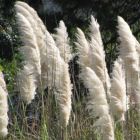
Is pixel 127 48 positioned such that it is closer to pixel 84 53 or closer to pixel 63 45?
pixel 84 53

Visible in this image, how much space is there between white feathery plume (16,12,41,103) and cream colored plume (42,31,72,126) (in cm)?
9

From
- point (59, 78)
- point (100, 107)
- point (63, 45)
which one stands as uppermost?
point (63, 45)

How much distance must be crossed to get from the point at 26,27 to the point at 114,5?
435cm

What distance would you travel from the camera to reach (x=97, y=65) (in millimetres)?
3691

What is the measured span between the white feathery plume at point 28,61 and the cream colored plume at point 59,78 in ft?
0.30

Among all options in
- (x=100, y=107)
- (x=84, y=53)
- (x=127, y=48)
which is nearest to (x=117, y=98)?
(x=100, y=107)

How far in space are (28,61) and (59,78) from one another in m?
0.25

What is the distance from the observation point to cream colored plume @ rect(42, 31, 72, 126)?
149 inches

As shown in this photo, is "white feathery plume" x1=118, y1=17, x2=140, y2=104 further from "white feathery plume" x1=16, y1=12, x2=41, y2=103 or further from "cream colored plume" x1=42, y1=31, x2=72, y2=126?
"white feathery plume" x1=16, y1=12, x2=41, y2=103

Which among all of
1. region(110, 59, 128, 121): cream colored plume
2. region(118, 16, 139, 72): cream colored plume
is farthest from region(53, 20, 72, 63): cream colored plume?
region(110, 59, 128, 121): cream colored plume

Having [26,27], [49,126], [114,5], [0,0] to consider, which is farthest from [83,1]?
[26,27]

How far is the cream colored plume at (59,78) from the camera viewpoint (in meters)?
3.79

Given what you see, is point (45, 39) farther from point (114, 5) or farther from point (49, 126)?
point (114, 5)

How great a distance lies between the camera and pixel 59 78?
153 inches
